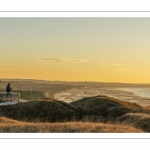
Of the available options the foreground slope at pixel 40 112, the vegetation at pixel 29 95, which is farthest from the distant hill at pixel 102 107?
the vegetation at pixel 29 95

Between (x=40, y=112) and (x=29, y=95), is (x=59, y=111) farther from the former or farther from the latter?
(x=29, y=95)

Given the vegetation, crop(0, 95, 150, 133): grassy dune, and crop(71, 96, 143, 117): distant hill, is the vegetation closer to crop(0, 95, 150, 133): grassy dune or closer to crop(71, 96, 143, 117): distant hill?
crop(0, 95, 150, 133): grassy dune

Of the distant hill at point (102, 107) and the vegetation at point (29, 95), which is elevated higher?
the vegetation at point (29, 95)

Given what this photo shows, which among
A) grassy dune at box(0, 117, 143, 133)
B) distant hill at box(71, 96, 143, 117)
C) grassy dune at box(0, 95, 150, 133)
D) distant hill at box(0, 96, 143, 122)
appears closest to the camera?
grassy dune at box(0, 117, 143, 133)

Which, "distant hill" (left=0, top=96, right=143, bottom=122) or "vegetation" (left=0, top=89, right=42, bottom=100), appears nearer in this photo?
"distant hill" (left=0, top=96, right=143, bottom=122)

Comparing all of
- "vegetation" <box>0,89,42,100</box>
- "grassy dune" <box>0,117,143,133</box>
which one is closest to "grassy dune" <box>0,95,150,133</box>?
"vegetation" <box>0,89,42,100</box>

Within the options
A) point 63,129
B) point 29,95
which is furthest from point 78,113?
point 63,129

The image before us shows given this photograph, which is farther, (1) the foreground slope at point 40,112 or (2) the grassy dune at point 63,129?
(1) the foreground slope at point 40,112

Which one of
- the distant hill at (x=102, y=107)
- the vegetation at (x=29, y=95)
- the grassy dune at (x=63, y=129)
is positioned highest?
the vegetation at (x=29, y=95)

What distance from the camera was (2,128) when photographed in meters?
20.1

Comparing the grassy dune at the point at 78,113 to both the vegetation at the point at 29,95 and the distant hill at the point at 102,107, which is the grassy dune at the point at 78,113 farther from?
the vegetation at the point at 29,95
